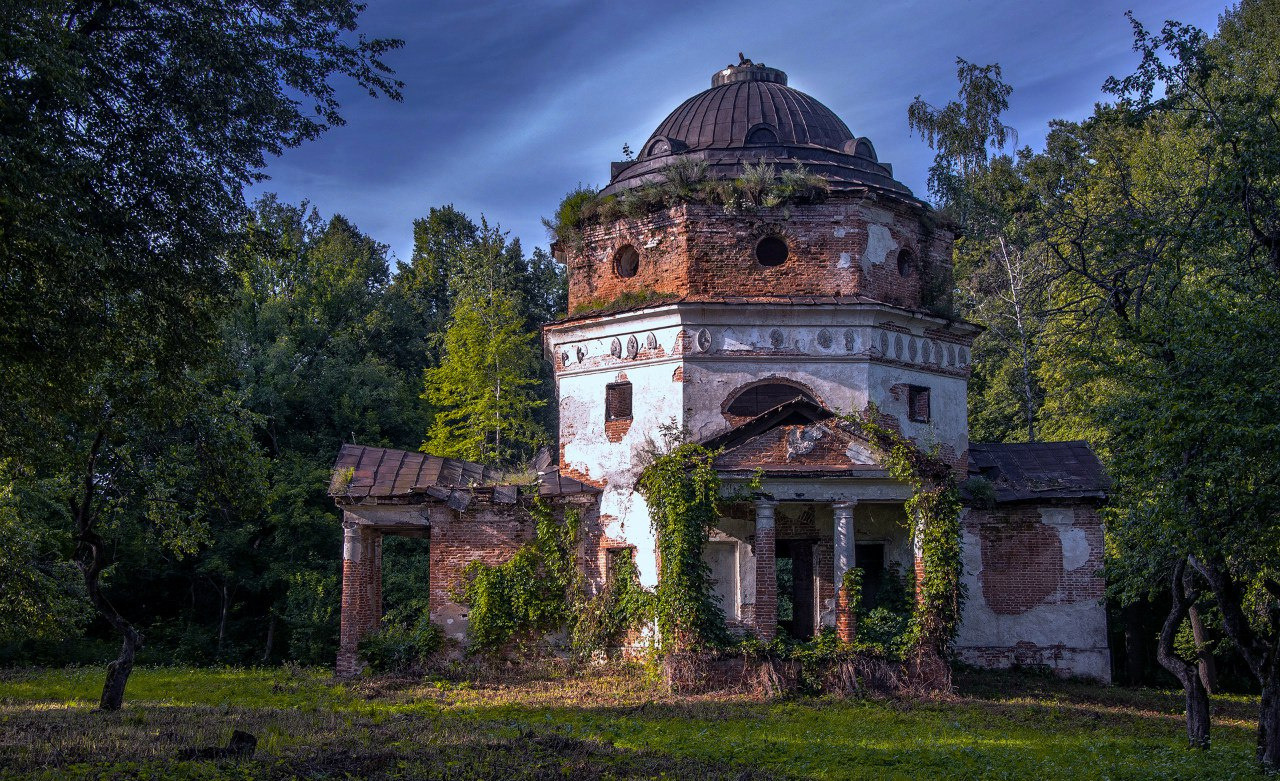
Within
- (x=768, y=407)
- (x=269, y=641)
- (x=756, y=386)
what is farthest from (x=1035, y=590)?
(x=269, y=641)

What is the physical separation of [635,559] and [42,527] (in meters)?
12.0

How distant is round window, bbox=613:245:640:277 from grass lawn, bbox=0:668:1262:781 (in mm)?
6971

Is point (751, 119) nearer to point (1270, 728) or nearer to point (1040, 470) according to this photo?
point (1040, 470)

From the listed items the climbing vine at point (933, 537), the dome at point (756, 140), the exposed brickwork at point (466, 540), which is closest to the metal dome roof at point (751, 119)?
the dome at point (756, 140)

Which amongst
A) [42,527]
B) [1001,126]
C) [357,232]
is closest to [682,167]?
[42,527]

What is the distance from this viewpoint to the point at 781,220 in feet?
60.0

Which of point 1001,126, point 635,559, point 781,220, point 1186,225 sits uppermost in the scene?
point 1001,126

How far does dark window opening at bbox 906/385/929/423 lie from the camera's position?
18578 mm

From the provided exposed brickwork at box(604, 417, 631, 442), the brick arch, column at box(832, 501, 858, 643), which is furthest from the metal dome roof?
column at box(832, 501, 858, 643)

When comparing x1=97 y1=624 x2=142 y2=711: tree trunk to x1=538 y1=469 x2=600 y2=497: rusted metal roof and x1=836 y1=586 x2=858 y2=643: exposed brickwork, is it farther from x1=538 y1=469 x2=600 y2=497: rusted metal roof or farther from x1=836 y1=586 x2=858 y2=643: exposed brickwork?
x1=836 y1=586 x2=858 y2=643: exposed brickwork

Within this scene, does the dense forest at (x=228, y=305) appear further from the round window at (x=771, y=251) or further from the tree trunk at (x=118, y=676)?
the round window at (x=771, y=251)

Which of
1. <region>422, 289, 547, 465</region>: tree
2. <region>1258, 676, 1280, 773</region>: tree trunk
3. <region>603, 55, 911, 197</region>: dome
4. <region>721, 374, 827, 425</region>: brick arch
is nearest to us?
<region>1258, 676, 1280, 773</region>: tree trunk

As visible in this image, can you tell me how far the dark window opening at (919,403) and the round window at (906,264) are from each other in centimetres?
212

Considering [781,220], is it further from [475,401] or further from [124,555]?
[124,555]
